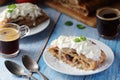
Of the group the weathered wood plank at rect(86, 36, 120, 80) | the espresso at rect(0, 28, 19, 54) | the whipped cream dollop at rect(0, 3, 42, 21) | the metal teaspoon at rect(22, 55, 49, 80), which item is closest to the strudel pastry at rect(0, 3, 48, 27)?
the whipped cream dollop at rect(0, 3, 42, 21)

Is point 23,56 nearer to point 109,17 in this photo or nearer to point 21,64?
point 21,64

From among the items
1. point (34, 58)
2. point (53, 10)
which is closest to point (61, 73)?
point (34, 58)

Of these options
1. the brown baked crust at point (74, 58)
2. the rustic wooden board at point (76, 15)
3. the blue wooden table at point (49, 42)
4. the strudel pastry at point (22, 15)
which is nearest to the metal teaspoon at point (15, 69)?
the blue wooden table at point (49, 42)

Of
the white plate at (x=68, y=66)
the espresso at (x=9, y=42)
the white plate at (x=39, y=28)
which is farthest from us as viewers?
the white plate at (x=39, y=28)

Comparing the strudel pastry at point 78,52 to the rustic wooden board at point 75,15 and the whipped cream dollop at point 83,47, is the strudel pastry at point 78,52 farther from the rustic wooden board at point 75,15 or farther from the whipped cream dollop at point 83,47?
the rustic wooden board at point 75,15

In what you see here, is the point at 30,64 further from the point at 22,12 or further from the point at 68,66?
the point at 22,12

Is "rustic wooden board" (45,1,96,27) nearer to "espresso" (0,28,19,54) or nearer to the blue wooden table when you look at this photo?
the blue wooden table

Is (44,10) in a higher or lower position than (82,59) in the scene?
lower

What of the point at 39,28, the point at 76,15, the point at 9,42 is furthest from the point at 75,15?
the point at 9,42
